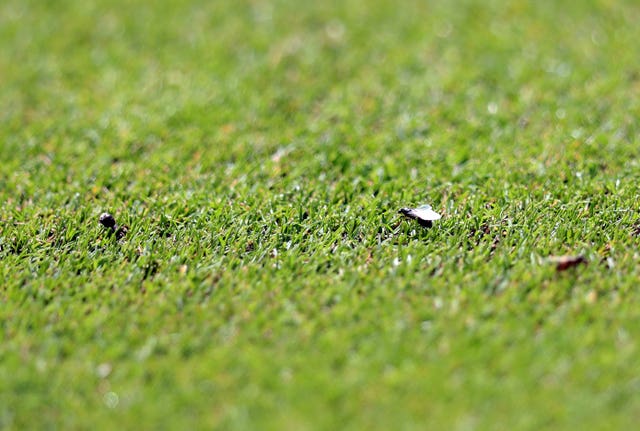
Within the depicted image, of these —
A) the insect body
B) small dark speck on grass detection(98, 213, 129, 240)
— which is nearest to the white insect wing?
the insect body

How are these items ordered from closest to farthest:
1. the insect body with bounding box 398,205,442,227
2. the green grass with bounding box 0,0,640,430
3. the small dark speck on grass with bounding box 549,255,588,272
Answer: the green grass with bounding box 0,0,640,430 → the small dark speck on grass with bounding box 549,255,588,272 → the insect body with bounding box 398,205,442,227

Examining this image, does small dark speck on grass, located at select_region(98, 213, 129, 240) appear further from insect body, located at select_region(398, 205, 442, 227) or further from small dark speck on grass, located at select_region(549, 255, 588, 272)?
small dark speck on grass, located at select_region(549, 255, 588, 272)

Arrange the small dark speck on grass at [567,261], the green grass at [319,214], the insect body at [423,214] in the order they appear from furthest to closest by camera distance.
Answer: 1. the insect body at [423,214]
2. the small dark speck on grass at [567,261]
3. the green grass at [319,214]

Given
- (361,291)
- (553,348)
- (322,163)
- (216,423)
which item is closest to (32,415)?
(216,423)

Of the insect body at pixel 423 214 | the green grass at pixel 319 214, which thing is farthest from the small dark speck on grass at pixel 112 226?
the insect body at pixel 423 214

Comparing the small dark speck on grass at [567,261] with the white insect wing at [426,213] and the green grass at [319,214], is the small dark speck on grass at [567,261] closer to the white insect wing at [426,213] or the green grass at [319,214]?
the green grass at [319,214]

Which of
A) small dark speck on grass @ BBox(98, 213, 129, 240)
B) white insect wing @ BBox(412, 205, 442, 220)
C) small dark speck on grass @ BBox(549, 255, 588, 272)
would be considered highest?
small dark speck on grass @ BBox(98, 213, 129, 240)

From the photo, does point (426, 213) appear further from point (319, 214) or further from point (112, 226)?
point (112, 226)

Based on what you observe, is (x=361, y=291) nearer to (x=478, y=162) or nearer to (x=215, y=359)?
(x=215, y=359)
